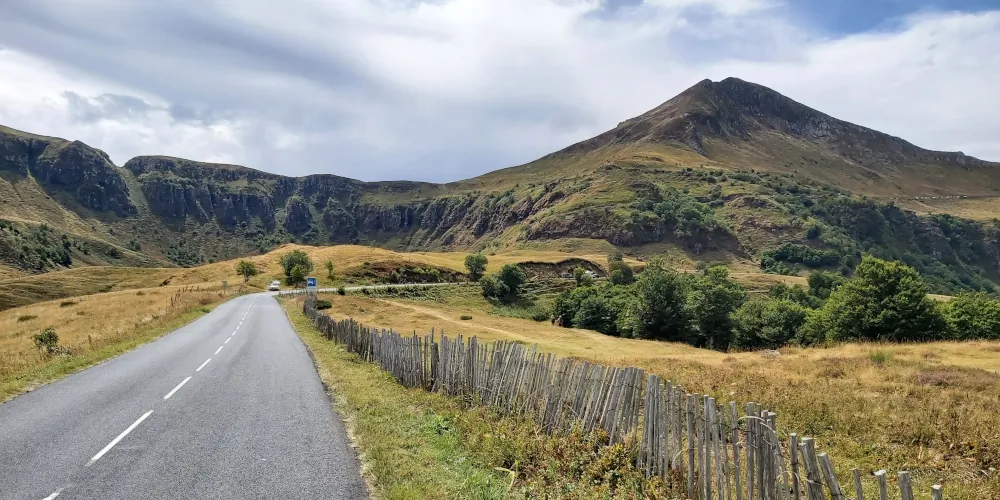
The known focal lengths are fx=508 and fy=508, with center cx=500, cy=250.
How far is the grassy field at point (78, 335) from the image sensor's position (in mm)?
17828

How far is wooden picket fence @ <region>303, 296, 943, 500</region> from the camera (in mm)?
6340

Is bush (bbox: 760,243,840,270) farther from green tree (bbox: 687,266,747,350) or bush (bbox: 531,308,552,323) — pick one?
green tree (bbox: 687,266,747,350)

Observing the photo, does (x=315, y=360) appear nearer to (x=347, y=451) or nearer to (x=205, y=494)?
(x=347, y=451)

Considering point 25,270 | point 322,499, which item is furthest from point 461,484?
point 25,270

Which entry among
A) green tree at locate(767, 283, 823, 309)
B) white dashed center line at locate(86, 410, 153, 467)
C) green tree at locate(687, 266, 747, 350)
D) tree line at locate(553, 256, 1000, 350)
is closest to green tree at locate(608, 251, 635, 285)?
tree line at locate(553, 256, 1000, 350)

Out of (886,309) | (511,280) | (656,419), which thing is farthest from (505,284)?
(656,419)

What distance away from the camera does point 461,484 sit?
27.1 ft

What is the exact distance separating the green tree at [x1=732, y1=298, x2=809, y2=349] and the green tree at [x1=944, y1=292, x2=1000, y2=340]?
1677cm

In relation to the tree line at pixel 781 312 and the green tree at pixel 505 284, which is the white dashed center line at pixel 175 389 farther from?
the green tree at pixel 505 284

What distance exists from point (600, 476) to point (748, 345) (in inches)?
2986

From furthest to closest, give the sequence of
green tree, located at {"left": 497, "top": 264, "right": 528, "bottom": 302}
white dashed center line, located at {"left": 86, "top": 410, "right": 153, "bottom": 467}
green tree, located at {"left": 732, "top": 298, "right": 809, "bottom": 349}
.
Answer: green tree, located at {"left": 497, "top": 264, "right": 528, "bottom": 302} < green tree, located at {"left": 732, "top": 298, "right": 809, "bottom": 349} < white dashed center line, located at {"left": 86, "top": 410, "right": 153, "bottom": 467}

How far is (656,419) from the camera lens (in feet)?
27.9

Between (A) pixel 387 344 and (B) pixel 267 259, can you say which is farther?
(B) pixel 267 259

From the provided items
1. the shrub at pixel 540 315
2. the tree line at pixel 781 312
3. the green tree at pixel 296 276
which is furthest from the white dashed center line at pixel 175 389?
the green tree at pixel 296 276
